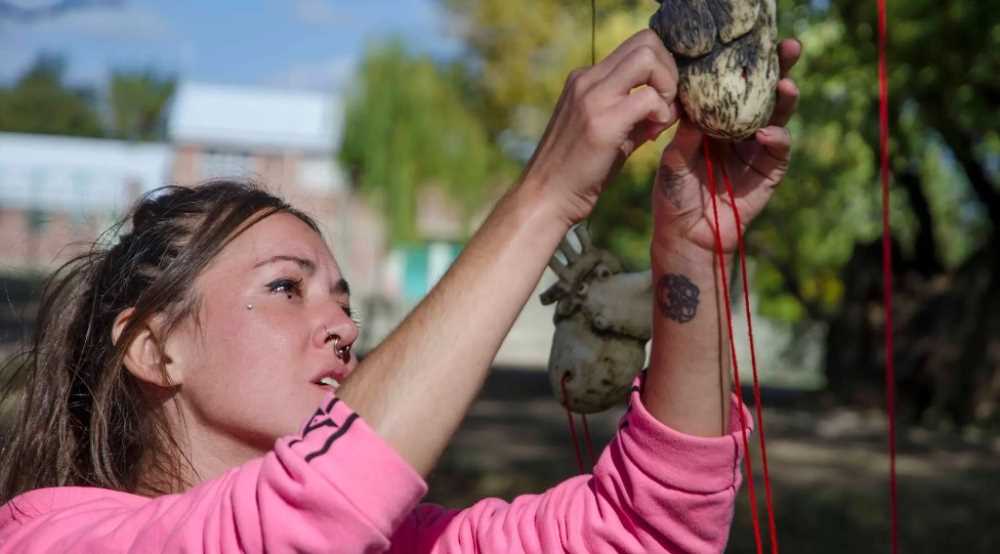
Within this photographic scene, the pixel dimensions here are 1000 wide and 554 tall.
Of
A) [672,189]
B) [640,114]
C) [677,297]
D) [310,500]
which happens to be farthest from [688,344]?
[310,500]

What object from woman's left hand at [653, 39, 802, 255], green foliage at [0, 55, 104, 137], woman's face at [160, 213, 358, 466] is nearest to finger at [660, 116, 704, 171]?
woman's left hand at [653, 39, 802, 255]

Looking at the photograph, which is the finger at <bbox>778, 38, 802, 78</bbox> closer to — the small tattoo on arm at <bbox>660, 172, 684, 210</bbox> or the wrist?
the small tattoo on arm at <bbox>660, 172, 684, 210</bbox>

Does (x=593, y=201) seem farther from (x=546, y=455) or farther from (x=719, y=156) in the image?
(x=546, y=455)

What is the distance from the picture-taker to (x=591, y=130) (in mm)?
1293

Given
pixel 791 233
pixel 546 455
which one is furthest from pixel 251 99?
pixel 546 455

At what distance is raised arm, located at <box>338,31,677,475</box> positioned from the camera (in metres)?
1.21

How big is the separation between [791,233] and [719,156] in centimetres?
1150

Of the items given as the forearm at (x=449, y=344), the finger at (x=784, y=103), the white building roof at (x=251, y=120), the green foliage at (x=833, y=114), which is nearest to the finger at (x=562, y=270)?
the finger at (x=784, y=103)

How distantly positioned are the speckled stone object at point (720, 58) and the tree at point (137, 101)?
41176 mm

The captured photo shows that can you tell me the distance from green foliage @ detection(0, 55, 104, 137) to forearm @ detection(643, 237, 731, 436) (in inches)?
1542

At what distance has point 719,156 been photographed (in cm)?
169

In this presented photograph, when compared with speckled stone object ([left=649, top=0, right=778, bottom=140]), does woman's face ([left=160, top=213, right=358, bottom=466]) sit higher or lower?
lower

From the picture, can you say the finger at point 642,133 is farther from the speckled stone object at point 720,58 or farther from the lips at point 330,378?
the lips at point 330,378

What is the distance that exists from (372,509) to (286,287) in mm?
529
